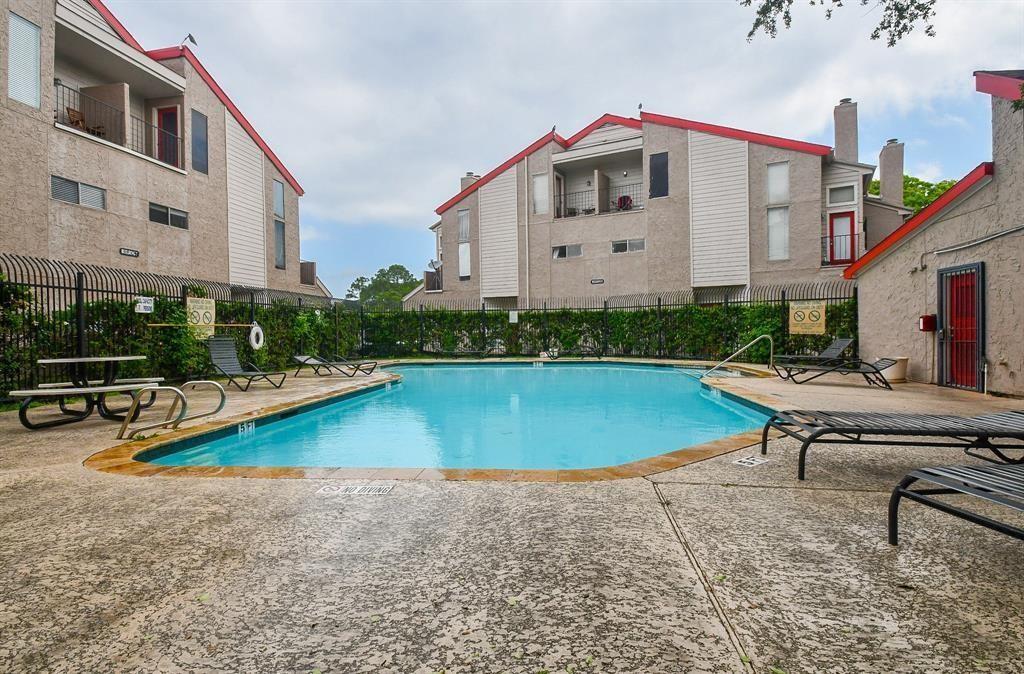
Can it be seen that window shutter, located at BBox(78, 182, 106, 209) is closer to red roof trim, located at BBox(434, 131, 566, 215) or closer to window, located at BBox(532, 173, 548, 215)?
red roof trim, located at BBox(434, 131, 566, 215)

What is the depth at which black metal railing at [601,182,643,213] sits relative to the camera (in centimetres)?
2180

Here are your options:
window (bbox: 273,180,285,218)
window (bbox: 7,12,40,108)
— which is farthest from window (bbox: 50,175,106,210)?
window (bbox: 273,180,285,218)

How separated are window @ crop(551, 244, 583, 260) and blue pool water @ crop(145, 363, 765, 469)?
10.6 meters

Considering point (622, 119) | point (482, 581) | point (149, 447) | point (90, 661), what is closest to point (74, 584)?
point (90, 661)

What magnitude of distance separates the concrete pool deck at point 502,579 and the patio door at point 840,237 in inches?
699

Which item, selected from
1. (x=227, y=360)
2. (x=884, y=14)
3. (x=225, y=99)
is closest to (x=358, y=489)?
(x=227, y=360)

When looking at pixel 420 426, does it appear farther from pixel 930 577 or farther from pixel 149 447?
pixel 930 577

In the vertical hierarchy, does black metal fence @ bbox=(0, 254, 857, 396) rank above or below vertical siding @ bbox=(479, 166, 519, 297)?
below

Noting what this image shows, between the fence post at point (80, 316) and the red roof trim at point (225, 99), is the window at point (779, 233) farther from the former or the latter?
the fence post at point (80, 316)

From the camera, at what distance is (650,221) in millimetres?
20438

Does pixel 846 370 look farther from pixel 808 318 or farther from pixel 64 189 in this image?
pixel 64 189

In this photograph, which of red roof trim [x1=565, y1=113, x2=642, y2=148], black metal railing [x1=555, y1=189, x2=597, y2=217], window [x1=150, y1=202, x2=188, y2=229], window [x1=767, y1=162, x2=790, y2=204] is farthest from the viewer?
black metal railing [x1=555, y1=189, x2=597, y2=217]

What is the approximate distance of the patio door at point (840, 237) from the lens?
1806cm

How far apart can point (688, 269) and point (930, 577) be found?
18826 millimetres
